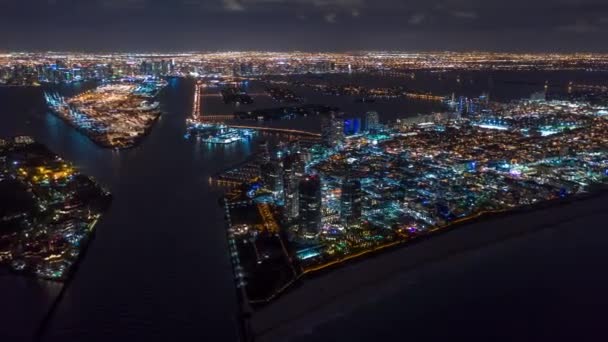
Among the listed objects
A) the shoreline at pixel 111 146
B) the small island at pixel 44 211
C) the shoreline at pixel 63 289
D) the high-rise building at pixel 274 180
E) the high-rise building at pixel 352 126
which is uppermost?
the high-rise building at pixel 352 126

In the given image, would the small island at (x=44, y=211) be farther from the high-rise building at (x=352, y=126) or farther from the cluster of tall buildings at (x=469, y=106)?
the cluster of tall buildings at (x=469, y=106)

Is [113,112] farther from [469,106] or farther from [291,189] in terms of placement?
[469,106]

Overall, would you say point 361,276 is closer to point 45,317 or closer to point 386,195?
point 386,195

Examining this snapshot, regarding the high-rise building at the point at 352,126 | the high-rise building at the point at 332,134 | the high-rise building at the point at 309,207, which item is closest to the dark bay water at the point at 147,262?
the high-rise building at the point at 309,207

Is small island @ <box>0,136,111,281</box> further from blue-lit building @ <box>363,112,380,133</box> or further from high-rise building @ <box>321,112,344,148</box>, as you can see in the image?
blue-lit building @ <box>363,112,380,133</box>

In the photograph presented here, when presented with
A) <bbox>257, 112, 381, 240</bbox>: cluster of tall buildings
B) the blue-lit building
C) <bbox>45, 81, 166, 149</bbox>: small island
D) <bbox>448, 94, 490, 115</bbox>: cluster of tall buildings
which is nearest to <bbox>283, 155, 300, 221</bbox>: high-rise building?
<bbox>257, 112, 381, 240</bbox>: cluster of tall buildings

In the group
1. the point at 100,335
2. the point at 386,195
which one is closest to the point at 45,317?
the point at 100,335
